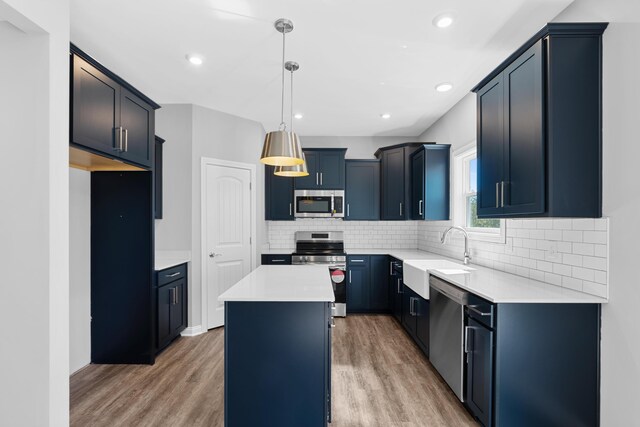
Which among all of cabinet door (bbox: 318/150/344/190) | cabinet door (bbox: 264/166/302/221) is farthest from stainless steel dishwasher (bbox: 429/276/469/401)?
cabinet door (bbox: 264/166/302/221)

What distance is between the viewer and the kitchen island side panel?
1.89 metres

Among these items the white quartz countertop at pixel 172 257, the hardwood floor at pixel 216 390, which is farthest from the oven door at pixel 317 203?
the hardwood floor at pixel 216 390

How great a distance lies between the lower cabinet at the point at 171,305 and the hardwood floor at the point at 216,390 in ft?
0.60

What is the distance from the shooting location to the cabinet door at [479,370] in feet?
6.28

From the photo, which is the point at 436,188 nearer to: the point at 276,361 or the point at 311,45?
the point at 311,45

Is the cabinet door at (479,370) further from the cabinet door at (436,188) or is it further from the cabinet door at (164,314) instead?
the cabinet door at (164,314)

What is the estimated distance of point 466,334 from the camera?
2.18 meters

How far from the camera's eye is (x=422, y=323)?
10.3ft

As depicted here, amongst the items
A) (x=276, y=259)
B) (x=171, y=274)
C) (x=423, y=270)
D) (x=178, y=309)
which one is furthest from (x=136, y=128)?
(x=423, y=270)

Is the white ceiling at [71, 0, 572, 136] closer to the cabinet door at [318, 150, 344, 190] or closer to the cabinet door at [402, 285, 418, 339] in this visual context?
the cabinet door at [318, 150, 344, 190]

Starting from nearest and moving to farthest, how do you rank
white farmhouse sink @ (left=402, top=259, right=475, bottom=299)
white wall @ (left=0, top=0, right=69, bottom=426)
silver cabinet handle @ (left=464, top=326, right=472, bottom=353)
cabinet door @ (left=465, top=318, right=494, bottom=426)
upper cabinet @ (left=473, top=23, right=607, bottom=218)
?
white wall @ (left=0, top=0, right=69, bottom=426) < upper cabinet @ (left=473, top=23, right=607, bottom=218) < cabinet door @ (left=465, top=318, right=494, bottom=426) < silver cabinet handle @ (left=464, top=326, right=472, bottom=353) < white farmhouse sink @ (left=402, top=259, right=475, bottom=299)

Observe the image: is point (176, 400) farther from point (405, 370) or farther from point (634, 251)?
point (634, 251)

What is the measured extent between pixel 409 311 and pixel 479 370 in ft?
5.08

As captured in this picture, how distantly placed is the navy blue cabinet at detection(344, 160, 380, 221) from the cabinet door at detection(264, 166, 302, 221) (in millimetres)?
893
